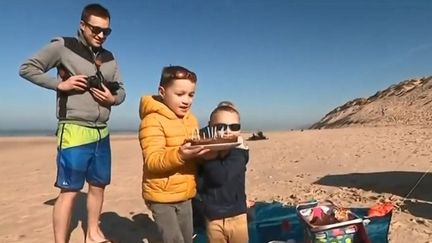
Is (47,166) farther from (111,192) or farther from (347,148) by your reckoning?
(347,148)

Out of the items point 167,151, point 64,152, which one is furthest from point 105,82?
point 167,151

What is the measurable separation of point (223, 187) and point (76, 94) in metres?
1.69

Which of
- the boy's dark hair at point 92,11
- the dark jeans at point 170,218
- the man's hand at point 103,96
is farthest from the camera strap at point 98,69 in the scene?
the dark jeans at point 170,218

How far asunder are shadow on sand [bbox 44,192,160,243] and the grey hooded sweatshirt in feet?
5.73

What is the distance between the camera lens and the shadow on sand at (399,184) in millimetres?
5388

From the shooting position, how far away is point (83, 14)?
11.8 ft

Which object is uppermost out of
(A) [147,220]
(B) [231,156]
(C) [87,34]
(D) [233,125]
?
(C) [87,34]

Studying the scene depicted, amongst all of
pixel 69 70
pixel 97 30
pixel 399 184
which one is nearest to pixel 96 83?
pixel 69 70

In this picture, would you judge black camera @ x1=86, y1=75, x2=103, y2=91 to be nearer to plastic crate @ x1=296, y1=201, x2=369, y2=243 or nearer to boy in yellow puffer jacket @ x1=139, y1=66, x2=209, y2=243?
boy in yellow puffer jacket @ x1=139, y1=66, x2=209, y2=243

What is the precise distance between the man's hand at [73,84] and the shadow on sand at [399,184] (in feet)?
14.4

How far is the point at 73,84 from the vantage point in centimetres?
354

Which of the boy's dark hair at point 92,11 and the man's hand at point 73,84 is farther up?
the boy's dark hair at point 92,11

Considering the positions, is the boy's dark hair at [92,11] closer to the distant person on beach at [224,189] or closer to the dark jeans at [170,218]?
the distant person on beach at [224,189]

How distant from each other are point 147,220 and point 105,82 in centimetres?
254
